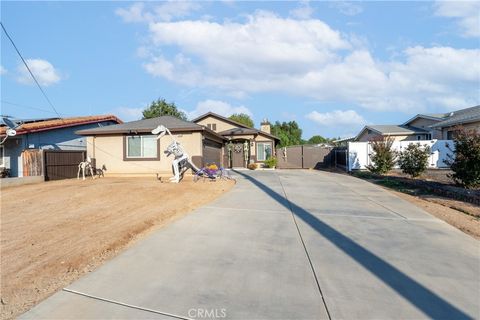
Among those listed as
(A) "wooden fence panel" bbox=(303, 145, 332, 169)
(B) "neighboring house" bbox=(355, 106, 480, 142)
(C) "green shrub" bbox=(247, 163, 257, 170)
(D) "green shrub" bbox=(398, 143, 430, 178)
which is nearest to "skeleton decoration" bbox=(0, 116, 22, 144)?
(C) "green shrub" bbox=(247, 163, 257, 170)

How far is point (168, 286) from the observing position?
3.84 metres

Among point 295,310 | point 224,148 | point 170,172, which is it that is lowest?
point 295,310

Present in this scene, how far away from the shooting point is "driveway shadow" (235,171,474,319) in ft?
11.1

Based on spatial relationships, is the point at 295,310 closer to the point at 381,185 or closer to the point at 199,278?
the point at 199,278

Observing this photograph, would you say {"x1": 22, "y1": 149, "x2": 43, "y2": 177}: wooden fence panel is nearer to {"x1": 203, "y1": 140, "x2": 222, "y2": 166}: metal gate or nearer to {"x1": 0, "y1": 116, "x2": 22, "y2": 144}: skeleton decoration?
{"x1": 0, "y1": 116, "x2": 22, "y2": 144}: skeleton decoration

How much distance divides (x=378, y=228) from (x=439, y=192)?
6.23 meters

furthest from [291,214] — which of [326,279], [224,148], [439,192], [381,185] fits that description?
[224,148]

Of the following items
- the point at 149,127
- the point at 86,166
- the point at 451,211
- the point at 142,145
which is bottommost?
the point at 451,211

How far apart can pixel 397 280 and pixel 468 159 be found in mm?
9267

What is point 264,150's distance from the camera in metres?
29.6

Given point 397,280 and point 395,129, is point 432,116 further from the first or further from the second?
point 397,280

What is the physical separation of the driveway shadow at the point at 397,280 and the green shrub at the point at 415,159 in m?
11.4

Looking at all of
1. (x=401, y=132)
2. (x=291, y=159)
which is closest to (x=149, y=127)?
(x=291, y=159)

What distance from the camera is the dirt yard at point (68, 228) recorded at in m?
4.07
